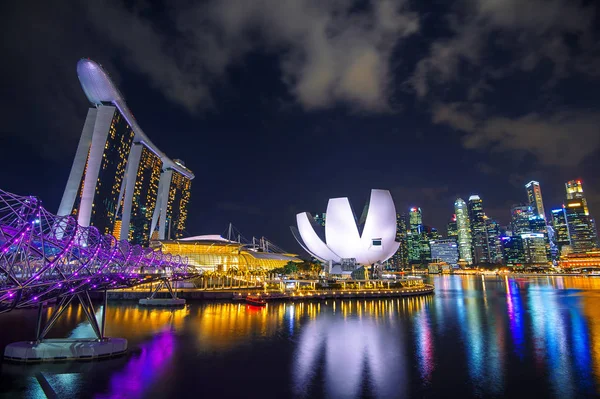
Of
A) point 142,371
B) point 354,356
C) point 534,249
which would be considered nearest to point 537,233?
point 534,249

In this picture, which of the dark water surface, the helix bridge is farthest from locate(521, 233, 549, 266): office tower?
the helix bridge

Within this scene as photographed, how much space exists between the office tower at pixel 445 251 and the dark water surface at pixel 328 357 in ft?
520

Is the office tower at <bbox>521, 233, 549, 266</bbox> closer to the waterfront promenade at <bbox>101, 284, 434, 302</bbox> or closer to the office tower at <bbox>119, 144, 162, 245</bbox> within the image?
the waterfront promenade at <bbox>101, 284, 434, 302</bbox>

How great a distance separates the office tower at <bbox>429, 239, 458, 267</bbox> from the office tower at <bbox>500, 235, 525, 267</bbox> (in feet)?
87.5

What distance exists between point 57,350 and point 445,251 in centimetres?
18054

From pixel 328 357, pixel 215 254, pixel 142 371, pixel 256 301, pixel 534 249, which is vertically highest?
pixel 534 249

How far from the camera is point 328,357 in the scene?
13547mm

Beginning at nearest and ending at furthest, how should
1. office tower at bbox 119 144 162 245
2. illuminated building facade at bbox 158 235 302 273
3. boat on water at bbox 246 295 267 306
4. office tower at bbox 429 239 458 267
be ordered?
boat on water at bbox 246 295 267 306 < illuminated building facade at bbox 158 235 302 273 < office tower at bbox 119 144 162 245 < office tower at bbox 429 239 458 267

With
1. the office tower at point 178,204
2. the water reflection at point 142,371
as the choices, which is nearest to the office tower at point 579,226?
the office tower at point 178,204

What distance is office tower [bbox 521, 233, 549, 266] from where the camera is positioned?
451 ft

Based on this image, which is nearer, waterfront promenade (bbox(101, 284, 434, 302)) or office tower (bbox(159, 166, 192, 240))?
waterfront promenade (bbox(101, 284, 434, 302))

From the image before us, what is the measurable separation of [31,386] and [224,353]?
610cm

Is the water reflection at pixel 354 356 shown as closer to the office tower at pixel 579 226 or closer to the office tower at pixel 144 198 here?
the office tower at pixel 144 198

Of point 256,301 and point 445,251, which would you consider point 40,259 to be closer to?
point 256,301
